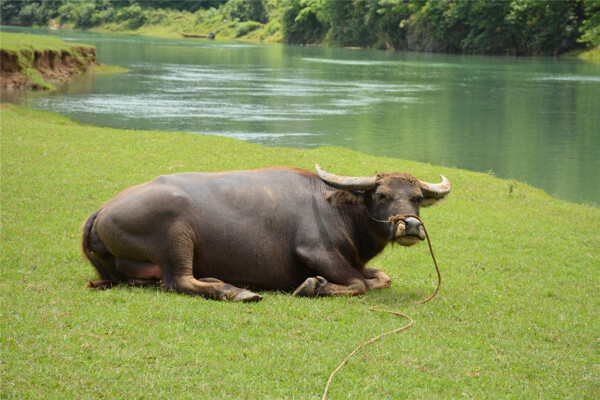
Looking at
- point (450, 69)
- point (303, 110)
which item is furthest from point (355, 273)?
point (450, 69)

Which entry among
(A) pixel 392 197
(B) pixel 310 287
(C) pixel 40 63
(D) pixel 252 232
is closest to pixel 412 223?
(A) pixel 392 197

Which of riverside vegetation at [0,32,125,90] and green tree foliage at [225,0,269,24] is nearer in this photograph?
riverside vegetation at [0,32,125,90]

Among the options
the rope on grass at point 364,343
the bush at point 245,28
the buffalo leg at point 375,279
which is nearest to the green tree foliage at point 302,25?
the bush at point 245,28

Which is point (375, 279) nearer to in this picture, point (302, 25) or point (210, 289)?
point (210, 289)

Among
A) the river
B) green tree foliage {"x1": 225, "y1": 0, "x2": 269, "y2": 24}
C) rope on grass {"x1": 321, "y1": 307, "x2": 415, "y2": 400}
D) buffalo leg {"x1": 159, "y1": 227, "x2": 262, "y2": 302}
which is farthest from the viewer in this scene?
green tree foliage {"x1": 225, "y1": 0, "x2": 269, "y2": 24}

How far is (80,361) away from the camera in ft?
14.5

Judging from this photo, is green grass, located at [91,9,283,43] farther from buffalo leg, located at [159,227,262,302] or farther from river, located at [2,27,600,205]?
buffalo leg, located at [159,227,262,302]

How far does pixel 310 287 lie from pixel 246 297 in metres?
0.64

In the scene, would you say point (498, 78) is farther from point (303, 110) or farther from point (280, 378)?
point (280, 378)

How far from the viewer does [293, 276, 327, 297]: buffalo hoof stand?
20.3 feet

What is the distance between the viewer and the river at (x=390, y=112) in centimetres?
1812

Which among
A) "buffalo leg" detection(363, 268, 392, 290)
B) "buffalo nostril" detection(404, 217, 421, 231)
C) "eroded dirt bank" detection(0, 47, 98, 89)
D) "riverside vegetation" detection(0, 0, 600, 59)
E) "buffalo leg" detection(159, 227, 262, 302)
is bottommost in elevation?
"buffalo leg" detection(363, 268, 392, 290)

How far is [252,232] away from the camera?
6.46 m

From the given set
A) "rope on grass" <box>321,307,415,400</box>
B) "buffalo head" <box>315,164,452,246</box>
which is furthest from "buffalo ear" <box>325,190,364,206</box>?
"rope on grass" <box>321,307,415,400</box>
